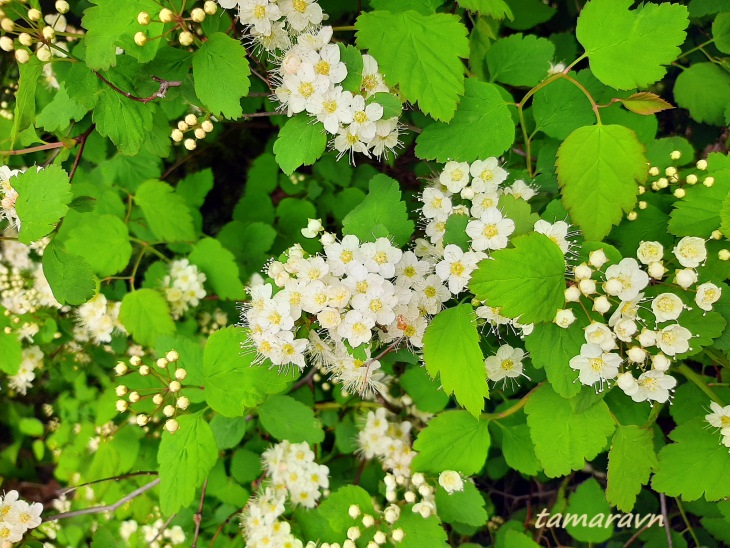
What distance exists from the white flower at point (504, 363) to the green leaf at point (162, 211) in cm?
144

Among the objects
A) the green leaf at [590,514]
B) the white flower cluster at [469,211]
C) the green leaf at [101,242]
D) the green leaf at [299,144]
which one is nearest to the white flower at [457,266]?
the white flower cluster at [469,211]

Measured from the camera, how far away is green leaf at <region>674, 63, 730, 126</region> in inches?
77.7

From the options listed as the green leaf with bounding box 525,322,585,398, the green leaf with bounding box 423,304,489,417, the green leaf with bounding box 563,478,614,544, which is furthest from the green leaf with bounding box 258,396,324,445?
the green leaf with bounding box 563,478,614,544

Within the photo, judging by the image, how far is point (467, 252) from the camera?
1469 millimetres

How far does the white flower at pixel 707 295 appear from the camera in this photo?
4.42ft

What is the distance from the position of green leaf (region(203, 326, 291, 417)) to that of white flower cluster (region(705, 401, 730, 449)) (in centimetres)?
132

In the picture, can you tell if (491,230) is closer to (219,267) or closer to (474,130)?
(474,130)

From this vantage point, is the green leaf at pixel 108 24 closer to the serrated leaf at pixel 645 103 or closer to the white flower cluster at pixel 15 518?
the serrated leaf at pixel 645 103

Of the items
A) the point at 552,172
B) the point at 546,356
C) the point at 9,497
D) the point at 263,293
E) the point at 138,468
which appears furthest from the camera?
the point at 138,468

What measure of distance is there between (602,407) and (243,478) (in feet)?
5.47

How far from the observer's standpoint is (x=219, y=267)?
2248 millimetres

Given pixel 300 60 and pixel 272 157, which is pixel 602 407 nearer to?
pixel 300 60

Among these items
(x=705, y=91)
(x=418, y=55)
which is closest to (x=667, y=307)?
(x=418, y=55)

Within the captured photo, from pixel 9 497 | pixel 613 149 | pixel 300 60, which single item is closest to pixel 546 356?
pixel 613 149
